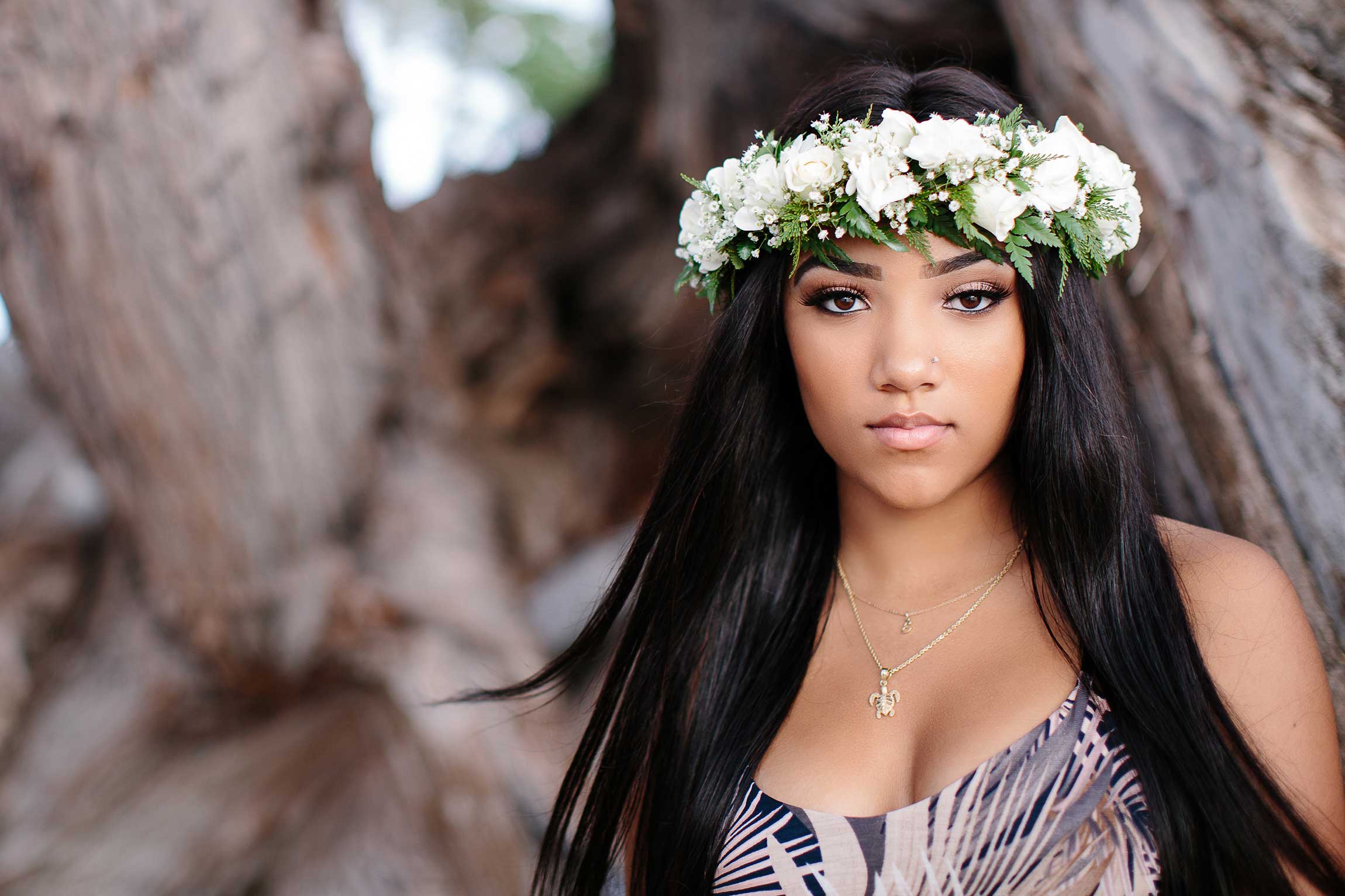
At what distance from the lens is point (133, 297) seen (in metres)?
2.98

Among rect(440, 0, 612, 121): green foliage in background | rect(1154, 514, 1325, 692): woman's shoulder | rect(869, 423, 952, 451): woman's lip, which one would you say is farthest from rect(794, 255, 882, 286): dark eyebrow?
rect(440, 0, 612, 121): green foliage in background

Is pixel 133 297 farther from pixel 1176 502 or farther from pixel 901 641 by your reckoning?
pixel 1176 502

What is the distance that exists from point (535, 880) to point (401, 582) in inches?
57.6

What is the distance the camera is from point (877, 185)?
171 centimetres

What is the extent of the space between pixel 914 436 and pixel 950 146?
46 centimetres

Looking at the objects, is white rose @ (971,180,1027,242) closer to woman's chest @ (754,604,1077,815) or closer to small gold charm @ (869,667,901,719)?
woman's chest @ (754,604,1077,815)

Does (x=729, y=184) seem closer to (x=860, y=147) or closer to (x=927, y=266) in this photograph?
(x=860, y=147)

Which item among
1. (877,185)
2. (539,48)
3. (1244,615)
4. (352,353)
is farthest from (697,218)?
(539,48)

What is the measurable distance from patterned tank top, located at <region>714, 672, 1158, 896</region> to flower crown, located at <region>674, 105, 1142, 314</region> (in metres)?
0.72

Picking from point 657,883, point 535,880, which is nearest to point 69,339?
point 535,880

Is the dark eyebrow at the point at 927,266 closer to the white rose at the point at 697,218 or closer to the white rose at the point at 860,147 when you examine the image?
the white rose at the point at 860,147

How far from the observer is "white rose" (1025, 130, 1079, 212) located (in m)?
1.71

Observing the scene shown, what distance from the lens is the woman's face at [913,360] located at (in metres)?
1.72

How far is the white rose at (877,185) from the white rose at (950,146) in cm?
4
